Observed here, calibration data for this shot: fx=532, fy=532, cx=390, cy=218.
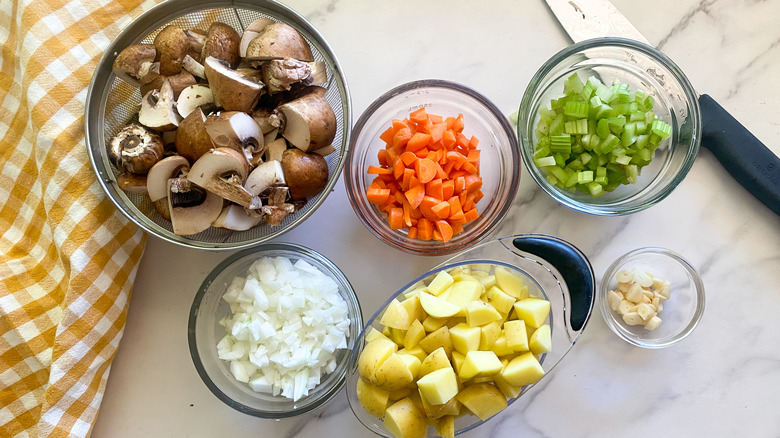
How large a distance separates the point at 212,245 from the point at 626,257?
4.07 ft

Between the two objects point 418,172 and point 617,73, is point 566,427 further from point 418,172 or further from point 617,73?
point 617,73

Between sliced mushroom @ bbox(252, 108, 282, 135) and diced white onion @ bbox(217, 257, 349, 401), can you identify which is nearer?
sliced mushroom @ bbox(252, 108, 282, 135)

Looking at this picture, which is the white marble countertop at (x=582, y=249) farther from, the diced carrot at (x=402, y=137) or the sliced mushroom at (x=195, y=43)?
the sliced mushroom at (x=195, y=43)

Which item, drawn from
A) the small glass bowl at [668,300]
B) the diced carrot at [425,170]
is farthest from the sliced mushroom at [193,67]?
the small glass bowl at [668,300]

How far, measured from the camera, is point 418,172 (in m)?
1.45

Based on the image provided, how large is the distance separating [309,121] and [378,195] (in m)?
0.31

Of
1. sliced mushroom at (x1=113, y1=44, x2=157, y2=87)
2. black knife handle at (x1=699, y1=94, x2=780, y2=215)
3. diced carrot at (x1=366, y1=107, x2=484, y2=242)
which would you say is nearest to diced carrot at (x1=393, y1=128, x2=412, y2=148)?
diced carrot at (x1=366, y1=107, x2=484, y2=242)

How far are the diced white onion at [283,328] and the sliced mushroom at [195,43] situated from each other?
599 mm

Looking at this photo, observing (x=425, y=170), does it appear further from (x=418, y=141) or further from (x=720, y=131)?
(x=720, y=131)

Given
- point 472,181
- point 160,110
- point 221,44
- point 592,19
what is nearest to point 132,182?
point 160,110

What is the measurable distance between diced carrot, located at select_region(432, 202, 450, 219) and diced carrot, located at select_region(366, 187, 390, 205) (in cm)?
15

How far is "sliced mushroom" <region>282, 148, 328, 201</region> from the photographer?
1.35m

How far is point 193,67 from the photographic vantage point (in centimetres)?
141

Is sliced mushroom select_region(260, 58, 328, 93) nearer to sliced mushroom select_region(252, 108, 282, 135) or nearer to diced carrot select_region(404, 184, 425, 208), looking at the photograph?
sliced mushroom select_region(252, 108, 282, 135)
